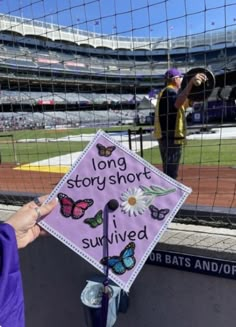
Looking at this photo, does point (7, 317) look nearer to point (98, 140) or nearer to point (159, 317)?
point (98, 140)

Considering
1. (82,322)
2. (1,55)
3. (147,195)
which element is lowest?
(82,322)

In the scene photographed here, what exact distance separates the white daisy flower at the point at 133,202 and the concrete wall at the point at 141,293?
411mm

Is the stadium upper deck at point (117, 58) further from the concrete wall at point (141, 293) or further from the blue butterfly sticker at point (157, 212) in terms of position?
the concrete wall at point (141, 293)

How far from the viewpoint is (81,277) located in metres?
2.67

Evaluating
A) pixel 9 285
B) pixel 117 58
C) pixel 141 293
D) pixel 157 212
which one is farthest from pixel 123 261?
pixel 117 58

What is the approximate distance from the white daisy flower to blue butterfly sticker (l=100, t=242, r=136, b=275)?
6.6 inches

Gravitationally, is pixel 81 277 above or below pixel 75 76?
below

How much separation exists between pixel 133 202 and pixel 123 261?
30 centimetres

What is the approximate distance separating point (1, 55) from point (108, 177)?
418 centimetres

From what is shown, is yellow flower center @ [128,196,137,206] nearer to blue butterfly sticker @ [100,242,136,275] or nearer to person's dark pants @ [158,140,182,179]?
blue butterfly sticker @ [100,242,136,275]

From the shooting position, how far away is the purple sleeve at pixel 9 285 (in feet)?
4.01

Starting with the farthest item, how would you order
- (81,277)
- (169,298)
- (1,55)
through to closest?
(1,55), (81,277), (169,298)

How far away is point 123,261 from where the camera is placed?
2.04 m

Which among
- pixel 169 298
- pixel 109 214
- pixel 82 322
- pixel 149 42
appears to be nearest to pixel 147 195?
pixel 109 214
